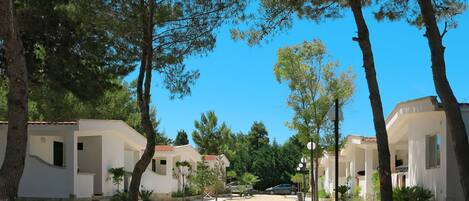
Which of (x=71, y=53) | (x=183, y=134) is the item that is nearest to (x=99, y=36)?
(x=71, y=53)

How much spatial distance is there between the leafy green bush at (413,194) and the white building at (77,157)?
11531 mm

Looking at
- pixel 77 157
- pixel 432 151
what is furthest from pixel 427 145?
pixel 77 157

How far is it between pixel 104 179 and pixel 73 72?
29.5ft

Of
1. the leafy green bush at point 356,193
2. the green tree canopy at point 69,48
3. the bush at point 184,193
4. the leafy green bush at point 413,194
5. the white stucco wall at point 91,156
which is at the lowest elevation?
the bush at point 184,193

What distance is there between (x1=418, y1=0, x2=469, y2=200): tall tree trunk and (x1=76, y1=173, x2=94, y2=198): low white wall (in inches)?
601

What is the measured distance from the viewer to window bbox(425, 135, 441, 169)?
1794cm

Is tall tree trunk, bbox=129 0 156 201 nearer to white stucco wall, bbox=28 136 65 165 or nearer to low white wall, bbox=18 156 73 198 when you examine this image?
low white wall, bbox=18 156 73 198

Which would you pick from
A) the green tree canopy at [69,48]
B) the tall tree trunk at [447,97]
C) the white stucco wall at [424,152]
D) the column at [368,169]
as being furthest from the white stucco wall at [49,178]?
the tall tree trunk at [447,97]

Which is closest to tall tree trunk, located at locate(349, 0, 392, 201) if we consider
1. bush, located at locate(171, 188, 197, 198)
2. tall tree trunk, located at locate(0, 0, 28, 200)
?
tall tree trunk, located at locate(0, 0, 28, 200)

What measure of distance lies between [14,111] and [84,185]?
14.4m

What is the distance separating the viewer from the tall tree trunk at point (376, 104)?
12234 millimetres

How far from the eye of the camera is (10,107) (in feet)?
33.9

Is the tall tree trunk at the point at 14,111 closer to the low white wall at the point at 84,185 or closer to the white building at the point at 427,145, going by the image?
the white building at the point at 427,145

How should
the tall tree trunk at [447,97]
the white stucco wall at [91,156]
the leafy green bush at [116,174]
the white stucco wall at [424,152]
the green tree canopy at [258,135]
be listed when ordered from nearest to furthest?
the tall tree trunk at [447,97], the white stucco wall at [424,152], the leafy green bush at [116,174], the white stucco wall at [91,156], the green tree canopy at [258,135]
